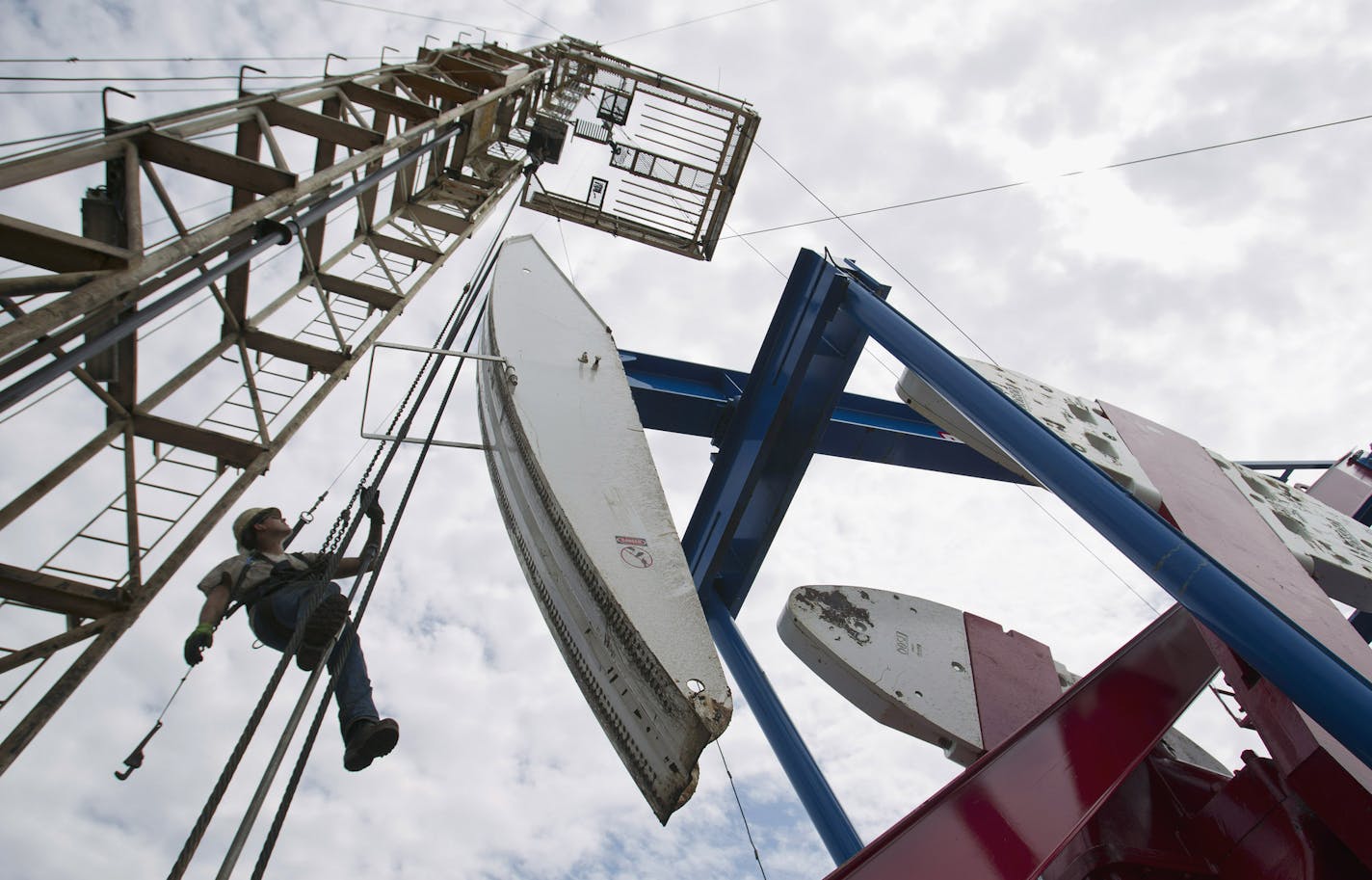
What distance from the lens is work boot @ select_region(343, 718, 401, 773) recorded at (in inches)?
159

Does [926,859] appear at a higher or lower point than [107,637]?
higher

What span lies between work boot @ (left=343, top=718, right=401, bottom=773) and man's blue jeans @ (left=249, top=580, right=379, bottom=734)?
76 millimetres

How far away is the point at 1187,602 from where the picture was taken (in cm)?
365

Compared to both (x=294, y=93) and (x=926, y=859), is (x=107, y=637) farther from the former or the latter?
(x=926, y=859)

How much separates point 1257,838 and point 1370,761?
6.60 feet

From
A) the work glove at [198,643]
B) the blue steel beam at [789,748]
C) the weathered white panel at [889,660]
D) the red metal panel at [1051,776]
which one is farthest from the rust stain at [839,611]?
the work glove at [198,643]

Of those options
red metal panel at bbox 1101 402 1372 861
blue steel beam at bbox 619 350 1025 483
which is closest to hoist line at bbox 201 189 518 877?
blue steel beam at bbox 619 350 1025 483

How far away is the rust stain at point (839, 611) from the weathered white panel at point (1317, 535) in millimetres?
2989

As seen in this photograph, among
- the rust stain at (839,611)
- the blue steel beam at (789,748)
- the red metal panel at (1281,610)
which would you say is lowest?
the blue steel beam at (789,748)

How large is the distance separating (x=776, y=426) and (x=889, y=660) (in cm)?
212

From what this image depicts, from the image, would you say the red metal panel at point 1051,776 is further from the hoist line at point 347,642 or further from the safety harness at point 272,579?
the safety harness at point 272,579

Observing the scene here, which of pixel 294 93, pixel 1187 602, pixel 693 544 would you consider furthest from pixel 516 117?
pixel 1187 602

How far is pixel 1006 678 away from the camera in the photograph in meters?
6.77

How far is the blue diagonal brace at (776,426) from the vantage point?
595cm
